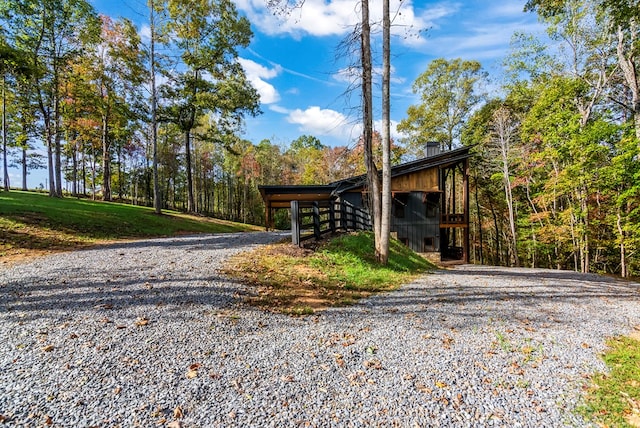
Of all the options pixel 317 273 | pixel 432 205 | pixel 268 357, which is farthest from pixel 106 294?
pixel 432 205

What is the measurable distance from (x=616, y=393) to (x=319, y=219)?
701 centimetres

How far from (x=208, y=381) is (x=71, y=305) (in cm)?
305

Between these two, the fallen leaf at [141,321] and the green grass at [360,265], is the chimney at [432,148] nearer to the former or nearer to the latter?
the green grass at [360,265]

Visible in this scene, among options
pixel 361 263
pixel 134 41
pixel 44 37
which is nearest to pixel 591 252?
pixel 361 263

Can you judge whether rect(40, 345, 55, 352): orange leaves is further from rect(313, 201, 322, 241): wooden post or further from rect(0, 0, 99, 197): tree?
rect(0, 0, 99, 197): tree

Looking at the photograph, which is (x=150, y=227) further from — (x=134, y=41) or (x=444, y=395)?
(x=444, y=395)

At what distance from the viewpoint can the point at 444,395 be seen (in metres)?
2.84

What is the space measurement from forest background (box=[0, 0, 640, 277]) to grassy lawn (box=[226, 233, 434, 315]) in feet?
11.8

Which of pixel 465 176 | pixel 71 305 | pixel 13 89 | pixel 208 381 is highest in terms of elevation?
pixel 13 89

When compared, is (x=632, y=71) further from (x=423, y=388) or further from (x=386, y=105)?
(x=423, y=388)

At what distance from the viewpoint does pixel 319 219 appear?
900 centimetres

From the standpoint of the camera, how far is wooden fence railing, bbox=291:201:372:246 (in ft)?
27.7

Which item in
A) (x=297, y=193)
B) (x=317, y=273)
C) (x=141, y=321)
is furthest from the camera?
(x=297, y=193)

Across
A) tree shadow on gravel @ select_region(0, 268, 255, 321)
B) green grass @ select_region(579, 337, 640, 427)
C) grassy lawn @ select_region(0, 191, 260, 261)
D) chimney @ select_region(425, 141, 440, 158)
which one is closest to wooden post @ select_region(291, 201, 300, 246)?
tree shadow on gravel @ select_region(0, 268, 255, 321)
